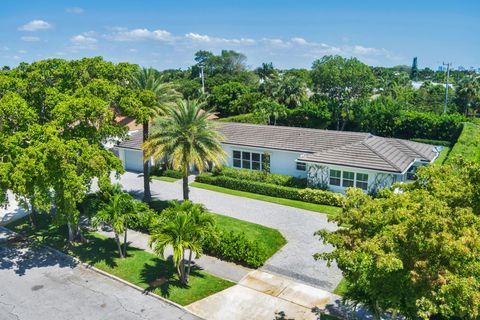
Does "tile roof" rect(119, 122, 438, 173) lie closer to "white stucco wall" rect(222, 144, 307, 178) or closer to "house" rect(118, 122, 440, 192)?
"house" rect(118, 122, 440, 192)

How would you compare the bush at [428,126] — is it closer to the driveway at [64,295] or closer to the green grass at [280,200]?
the green grass at [280,200]

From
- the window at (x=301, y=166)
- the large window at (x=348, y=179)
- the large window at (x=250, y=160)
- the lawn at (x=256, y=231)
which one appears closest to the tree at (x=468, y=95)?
the window at (x=301, y=166)

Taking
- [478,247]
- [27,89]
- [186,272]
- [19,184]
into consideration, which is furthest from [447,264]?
[27,89]

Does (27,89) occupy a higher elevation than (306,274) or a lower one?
higher

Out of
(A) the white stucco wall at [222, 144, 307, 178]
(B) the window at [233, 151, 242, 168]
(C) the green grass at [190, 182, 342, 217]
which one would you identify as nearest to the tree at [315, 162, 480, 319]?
(C) the green grass at [190, 182, 342, 217]

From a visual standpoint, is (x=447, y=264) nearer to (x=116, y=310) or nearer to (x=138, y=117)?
(x=116, y=310)

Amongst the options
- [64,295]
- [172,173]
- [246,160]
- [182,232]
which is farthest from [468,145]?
[64,295]

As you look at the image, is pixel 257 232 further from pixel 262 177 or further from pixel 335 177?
pixel 335 177
